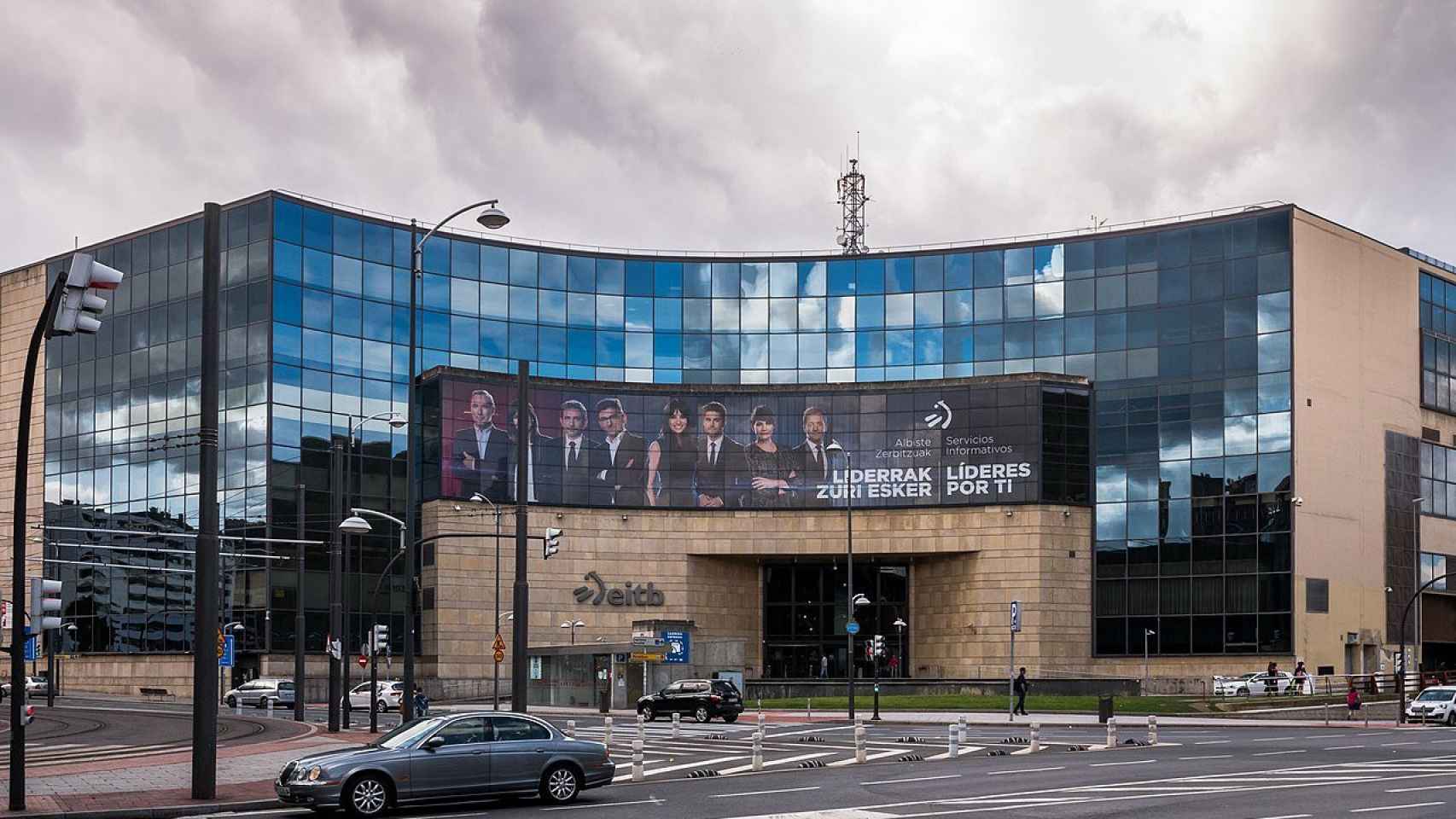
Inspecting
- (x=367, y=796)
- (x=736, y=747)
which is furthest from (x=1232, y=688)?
(x=367, y=796)

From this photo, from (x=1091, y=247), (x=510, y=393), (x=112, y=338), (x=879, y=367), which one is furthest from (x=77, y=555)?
(x=1091, y=247)

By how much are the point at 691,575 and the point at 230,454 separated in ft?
83.6

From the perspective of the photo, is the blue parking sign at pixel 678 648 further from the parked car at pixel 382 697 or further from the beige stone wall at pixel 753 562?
the beige stone wall at pixel 753 562

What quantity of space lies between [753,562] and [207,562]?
6573 cm

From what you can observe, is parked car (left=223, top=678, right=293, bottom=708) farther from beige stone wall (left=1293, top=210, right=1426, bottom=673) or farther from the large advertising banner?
beige stone wall (left=1293, top=210, right=1426, bottom=673)

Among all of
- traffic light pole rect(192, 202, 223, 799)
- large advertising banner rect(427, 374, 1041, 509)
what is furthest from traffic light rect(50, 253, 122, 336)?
large advertising banner rect(427, 374, 1041, 509)

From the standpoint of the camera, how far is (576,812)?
2264 centimetres

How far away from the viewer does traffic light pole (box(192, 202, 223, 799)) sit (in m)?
23.2

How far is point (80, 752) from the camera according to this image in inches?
1373

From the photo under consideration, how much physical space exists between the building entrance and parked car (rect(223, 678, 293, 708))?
95.4ft

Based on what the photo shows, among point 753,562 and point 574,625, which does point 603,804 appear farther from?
point 753,562

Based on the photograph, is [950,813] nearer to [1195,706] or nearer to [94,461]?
[1195,706]

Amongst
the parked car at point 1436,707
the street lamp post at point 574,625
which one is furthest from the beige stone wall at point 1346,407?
the street lamp post at point 574,625

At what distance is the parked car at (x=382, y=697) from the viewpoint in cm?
6506
